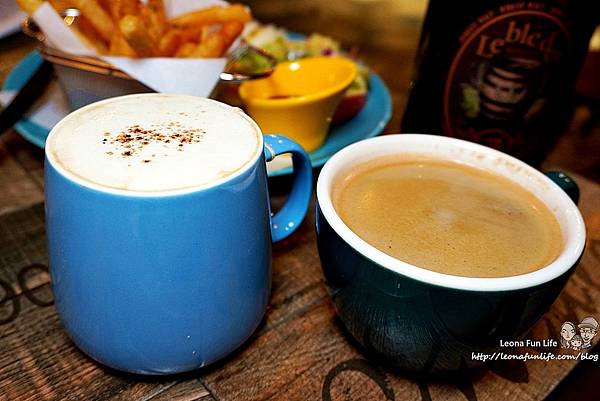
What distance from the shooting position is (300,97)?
75 centimetres

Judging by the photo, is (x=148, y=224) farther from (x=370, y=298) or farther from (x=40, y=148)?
(x=40, y=148)

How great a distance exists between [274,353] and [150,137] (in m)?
0.24

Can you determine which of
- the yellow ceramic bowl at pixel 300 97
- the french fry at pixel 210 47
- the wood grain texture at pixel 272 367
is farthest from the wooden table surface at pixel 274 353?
the french fry at pixel 210 47

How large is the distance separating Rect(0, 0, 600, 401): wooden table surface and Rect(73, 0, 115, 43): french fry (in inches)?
8.8

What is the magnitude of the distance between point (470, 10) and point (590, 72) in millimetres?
438

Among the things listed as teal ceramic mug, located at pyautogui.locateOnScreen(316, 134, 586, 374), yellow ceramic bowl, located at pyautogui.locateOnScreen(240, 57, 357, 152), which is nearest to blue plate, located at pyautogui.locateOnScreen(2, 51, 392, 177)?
yellow ceramic bowl, located at pyautogui.locateOnScreen(240, 57, 357, 152)

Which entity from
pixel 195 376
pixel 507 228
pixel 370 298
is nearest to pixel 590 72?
pixel 507 228

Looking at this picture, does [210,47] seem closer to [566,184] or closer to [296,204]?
[296,204]

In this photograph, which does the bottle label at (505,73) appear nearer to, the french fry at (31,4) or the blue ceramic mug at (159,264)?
the blue ceramic mug at (159,264)

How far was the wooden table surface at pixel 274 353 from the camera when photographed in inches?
19.6

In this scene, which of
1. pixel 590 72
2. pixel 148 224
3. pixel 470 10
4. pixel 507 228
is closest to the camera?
pixel 148 224

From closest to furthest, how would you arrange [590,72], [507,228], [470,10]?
[507,228] < [470,10] < [590,72]

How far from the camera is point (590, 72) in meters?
1.01

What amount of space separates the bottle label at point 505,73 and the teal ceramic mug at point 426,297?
232 millimetres
